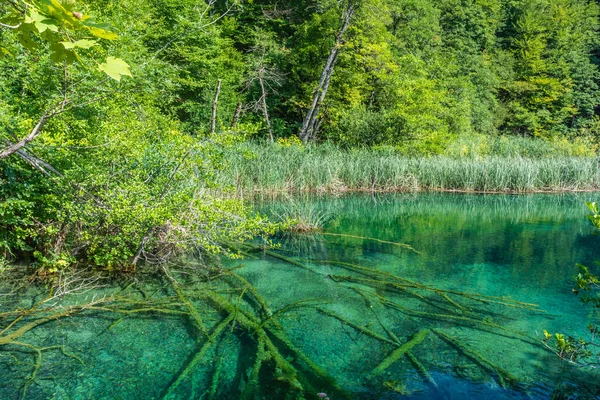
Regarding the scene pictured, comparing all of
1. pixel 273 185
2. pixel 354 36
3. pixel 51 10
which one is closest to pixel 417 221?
pixel 273 185

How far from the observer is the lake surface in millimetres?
2662

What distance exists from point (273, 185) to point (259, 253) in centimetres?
512

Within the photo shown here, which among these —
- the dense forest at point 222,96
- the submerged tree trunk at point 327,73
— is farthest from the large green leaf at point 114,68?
the submerged tree trunk at point 327,73

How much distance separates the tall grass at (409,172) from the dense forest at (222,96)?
0.36 m

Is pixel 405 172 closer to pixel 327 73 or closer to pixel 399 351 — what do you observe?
pixel 327 73

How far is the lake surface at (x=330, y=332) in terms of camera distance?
266cm

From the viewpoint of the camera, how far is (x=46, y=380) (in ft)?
8.68

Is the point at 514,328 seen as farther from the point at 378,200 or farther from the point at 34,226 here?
the point at 378,200

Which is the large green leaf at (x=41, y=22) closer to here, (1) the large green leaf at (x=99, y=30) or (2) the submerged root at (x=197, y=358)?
(1) the large green leaf at (x=99, y=30)

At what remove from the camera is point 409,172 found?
42.4ft

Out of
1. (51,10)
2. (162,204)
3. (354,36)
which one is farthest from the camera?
(354,36)

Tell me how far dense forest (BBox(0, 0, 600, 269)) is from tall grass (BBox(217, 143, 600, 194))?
361 millimetres

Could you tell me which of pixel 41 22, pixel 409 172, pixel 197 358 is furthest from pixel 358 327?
pixel 409 172

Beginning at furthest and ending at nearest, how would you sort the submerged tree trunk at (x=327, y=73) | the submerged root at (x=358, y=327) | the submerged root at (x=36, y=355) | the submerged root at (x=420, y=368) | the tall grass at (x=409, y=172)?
the submerged tree trunk at (x=327, y=73)
the tall grass at (x=409, y=172)
the submerged root at (x=358, y=327)
the submerged root at (x=420, y=368)
the submerged root at (x=36, y=355)
